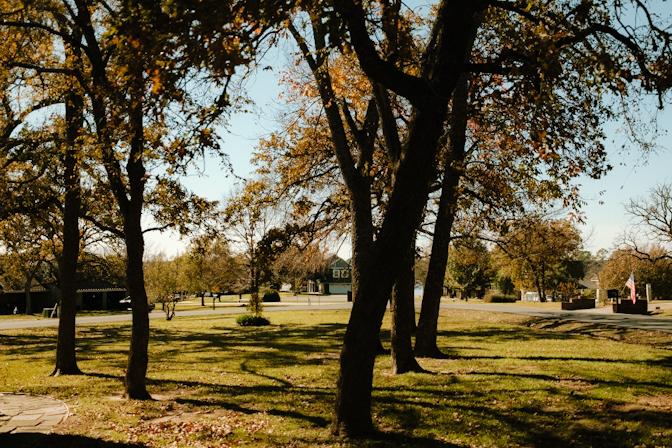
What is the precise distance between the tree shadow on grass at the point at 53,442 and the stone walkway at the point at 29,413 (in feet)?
1.40

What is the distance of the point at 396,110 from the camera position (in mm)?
18562

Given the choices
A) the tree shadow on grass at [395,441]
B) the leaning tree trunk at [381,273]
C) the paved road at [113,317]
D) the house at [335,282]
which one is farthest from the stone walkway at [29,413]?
the house at [335,282]

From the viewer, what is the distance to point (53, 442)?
862 cm

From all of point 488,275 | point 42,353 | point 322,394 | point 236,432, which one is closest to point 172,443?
point 236,432

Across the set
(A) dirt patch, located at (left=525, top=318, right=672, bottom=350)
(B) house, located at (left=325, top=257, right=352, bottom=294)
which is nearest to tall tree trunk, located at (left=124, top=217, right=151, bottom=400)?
(A) dirt patch, located at (left=525, top=318, right=672, bottom=350)

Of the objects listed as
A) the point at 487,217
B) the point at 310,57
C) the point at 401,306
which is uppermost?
the point at 310,57

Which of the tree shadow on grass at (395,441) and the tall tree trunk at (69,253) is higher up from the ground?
the tall tree trunk at (69,253)

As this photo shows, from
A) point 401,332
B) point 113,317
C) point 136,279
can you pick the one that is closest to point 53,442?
point 136,279

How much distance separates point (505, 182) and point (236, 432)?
11528mm

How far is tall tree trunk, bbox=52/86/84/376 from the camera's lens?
50.2 feet

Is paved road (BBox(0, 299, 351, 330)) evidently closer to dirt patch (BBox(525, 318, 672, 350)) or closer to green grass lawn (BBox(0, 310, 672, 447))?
green grass lawn (BBox(0, 310, 672, 447))

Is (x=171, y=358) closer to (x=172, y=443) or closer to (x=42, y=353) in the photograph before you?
(x=42, y=353)

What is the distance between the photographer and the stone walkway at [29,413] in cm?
952

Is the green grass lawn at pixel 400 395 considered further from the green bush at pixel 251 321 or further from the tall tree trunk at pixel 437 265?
the green bush at pixel 251 321
